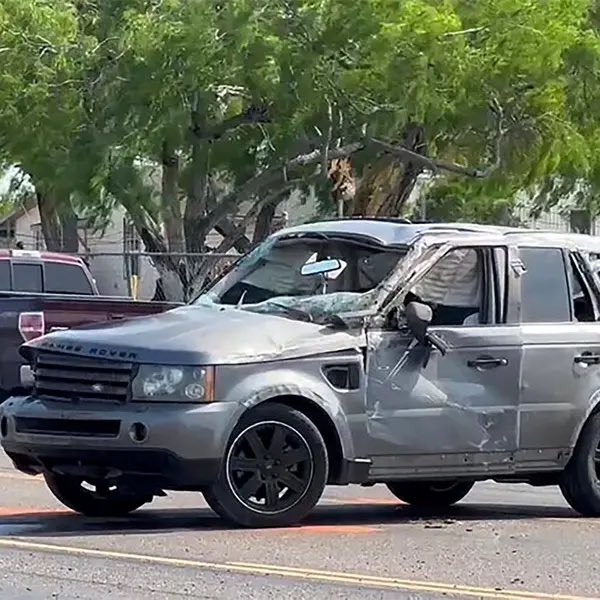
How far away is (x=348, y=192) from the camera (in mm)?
30781

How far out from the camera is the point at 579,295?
991cm

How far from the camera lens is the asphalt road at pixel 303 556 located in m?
6.83

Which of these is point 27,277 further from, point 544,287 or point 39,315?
point 544,287

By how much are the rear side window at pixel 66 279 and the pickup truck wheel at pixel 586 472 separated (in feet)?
31.7

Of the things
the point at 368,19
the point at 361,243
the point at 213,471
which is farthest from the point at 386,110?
the point at 213,471

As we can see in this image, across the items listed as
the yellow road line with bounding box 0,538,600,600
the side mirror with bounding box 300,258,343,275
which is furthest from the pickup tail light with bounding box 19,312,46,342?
the yellow road line with bounding box 0,538,600,600

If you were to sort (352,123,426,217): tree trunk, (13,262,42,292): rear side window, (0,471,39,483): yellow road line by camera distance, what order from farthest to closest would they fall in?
(352,123,426,217): tree trunk < (13,262,42,292): rear side window < (0,471,39,483): yellow road line

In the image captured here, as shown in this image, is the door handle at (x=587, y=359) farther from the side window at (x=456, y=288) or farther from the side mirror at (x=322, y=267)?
the side mirror at (x=322, y=267)

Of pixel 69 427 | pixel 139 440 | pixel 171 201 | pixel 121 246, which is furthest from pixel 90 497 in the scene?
pixel 121 246

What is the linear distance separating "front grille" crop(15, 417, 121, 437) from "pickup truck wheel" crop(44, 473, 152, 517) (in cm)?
56

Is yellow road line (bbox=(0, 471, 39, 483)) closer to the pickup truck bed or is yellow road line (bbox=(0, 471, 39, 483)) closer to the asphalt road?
the asphalt road

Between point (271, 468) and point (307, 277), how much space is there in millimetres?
1432

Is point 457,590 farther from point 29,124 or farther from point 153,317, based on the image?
point 29,124

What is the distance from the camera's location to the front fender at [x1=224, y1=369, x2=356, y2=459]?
27.5 ft
